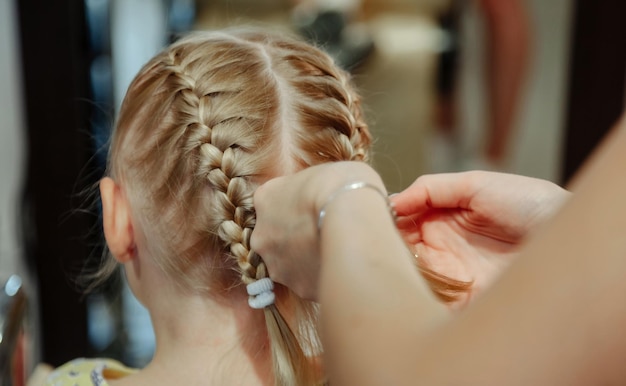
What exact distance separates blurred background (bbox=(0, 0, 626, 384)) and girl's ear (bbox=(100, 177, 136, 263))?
0.83 meters

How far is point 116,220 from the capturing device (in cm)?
84

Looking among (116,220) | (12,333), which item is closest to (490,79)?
(116,220)

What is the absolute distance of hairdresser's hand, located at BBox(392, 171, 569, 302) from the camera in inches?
30.9

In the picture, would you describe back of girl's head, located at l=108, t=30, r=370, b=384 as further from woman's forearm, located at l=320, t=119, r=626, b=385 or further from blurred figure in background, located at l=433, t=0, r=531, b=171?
blurred figure in background, located at l=433, t=0, r=531, b=171

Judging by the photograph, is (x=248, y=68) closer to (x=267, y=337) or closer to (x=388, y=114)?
(x=267, y=337)

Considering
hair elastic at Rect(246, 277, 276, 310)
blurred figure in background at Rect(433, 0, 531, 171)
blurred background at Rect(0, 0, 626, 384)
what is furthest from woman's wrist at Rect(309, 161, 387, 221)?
blurred figure in background at Rect(433, 0, 531, 171)

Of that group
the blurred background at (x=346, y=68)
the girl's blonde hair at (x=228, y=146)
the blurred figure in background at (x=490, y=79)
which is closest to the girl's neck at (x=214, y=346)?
the girl's blonde hair at (x=228, y=146)

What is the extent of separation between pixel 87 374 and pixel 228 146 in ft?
1.20

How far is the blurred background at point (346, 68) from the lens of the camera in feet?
5.37

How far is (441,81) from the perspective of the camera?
1.84 m

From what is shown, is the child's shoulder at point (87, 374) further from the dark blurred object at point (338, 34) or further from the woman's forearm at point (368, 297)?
the dark blurred object at point (338, 34)

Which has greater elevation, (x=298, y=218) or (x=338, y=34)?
(x=298, y=218)

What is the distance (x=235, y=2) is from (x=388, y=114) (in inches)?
19.3

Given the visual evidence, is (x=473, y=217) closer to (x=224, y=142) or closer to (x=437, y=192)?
(x=437, y=192)
